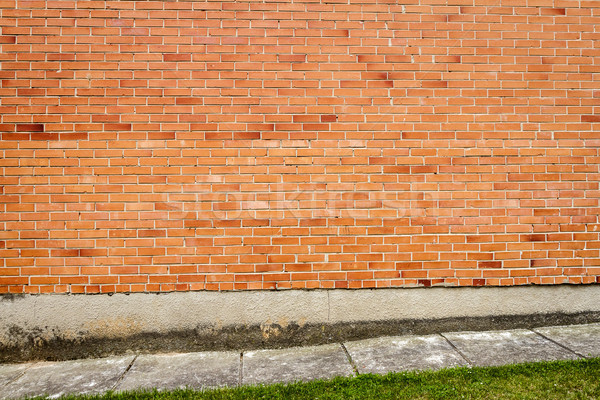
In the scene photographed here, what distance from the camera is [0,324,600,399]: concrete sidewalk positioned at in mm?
2930

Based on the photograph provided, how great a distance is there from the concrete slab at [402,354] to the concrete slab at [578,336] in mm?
953

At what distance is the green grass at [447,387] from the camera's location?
2.60 metres

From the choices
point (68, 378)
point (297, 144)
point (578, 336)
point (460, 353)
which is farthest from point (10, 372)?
point (578, 336)

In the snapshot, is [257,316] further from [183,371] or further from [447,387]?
[447,387]

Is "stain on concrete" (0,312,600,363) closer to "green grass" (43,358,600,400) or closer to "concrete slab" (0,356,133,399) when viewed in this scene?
"concrete slab" (0,356,133,399)

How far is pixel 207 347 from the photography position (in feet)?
11.4

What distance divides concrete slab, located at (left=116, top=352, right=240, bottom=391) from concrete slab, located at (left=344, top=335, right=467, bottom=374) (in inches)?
39.5

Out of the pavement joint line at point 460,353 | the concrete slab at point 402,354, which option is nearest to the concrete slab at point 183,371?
the concrete slab at point 402,354

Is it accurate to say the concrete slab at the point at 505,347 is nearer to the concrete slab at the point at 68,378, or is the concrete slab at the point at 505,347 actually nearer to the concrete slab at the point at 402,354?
the concrete slab at the point at 402,354

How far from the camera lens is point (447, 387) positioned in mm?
2684

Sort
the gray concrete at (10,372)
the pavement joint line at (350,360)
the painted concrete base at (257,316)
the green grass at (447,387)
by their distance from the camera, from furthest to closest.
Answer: the painted concrete base at (257,316) → the gray concrete at (10,372) → the pavement joint line at (350,360) → the green grass at (447,387)

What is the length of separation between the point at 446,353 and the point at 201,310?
210 centimetres

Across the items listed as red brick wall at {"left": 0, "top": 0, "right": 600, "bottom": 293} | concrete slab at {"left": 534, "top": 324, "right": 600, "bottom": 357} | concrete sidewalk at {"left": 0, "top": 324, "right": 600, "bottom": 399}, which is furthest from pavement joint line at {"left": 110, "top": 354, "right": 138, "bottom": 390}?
concrete slab at {"left": 534, "top": 324, "right": 600, "bottom": 357}

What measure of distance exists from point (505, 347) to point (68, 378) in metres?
3.52
